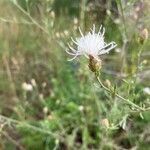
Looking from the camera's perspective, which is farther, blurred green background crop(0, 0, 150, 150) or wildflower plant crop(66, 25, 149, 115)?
blurred green background crop(0, 0, 150, 150)

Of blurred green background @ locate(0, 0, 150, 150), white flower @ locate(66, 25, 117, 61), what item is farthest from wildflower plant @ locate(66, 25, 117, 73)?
blurred green background @ locate(0, 0, 150, 150)

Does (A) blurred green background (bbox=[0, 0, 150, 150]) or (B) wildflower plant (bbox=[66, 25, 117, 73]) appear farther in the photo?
(A) blurred green background (bbox=[0, 0, 150, 150])

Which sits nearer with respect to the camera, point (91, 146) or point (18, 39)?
point (91, 146)

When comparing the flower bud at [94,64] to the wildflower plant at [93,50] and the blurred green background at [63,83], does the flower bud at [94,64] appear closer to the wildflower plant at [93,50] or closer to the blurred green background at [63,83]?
the wildflower plant at [93,50]

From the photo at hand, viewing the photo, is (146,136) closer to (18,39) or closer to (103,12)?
(103,12)

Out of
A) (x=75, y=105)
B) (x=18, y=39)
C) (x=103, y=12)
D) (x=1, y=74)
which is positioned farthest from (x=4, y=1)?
(x=75, y=105)

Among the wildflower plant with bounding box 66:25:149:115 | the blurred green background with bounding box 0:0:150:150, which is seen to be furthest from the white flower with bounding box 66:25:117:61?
the blurred green background with bounding box 0:0:150:150

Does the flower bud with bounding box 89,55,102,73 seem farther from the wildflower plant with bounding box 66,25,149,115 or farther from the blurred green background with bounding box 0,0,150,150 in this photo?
the blurred green background with bounding box 0,0,150,150

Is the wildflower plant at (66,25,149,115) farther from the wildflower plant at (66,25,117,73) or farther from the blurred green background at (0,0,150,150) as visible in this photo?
the blurred green background at (0,0,150,150)

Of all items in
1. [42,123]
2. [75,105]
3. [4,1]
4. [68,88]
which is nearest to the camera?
[42,123]

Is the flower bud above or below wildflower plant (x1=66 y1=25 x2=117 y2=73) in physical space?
below
